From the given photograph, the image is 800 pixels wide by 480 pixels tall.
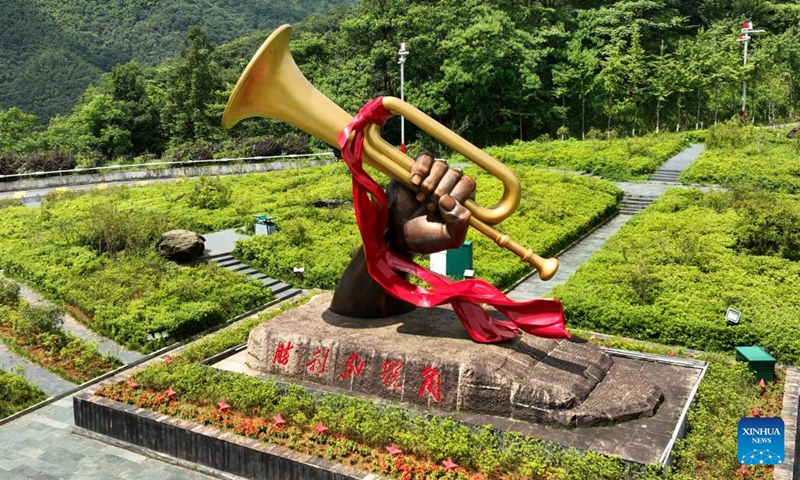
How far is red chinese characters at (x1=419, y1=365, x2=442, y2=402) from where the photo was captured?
30.6 feet

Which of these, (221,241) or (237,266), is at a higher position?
(221,241)

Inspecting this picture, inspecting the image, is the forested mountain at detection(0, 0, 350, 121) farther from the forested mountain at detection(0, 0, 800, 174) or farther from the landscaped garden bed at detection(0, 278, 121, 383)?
the landscaped garden bed at detection(0, 278, 121, 383)

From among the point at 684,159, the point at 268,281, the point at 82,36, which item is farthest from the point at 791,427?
the point at 82,36

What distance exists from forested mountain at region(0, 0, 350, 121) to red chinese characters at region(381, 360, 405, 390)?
5183 cm

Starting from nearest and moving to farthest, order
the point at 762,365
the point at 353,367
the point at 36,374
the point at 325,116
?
the point at 353,367, the point at 325,116, the point at 762,365, the point at 36,374

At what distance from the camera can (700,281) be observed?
14.5 metres

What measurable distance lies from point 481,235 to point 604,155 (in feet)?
38.5

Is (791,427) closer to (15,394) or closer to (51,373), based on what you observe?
(15,394)

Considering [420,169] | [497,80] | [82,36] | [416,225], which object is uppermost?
[82,36]

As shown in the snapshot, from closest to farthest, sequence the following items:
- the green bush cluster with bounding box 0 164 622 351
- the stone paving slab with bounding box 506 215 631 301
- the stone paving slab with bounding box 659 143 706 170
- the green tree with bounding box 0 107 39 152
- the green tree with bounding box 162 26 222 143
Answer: the green bush cluster with bounding box 0 164 622 351
the stone paving slab with bounding box 506 215 631 301
the stone paving slab with bounding box 659 143 706 170
the green tree with bounding box 0 107 39 152
the green tree with bounding box 162 26 222 143

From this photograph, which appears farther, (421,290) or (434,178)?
(421,290)

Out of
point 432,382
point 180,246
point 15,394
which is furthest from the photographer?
point 180,246

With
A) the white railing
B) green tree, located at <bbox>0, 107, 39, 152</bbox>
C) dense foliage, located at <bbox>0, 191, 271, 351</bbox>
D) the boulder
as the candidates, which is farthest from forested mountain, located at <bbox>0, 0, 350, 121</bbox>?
the boulder

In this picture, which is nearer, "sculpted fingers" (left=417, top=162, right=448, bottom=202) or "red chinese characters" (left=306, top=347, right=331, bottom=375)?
"sculpted fingers" (left=417, top=162, right=448, bottom=202)
